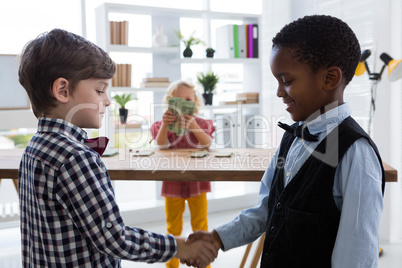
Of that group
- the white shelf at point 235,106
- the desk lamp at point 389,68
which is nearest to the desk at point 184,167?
the desk lamp at point 389,68

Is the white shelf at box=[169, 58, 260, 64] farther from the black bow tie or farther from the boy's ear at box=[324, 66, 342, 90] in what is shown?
the boy's ear at box=[324, 66, 342, 90]

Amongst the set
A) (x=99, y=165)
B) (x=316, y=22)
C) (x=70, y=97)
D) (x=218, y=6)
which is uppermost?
(x=218, y=6)

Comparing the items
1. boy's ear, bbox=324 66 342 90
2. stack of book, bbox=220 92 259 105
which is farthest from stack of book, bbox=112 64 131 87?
boy's ear, bbox=324 66 342 90

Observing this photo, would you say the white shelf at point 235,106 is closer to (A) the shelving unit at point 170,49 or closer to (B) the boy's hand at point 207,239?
(A) the shelving unit at point 170,49

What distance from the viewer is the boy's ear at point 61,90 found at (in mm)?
1068

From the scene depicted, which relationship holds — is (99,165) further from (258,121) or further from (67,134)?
(258,121)

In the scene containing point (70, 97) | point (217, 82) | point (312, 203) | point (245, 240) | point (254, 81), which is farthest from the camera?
point (254, 81)

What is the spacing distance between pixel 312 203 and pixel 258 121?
361cm

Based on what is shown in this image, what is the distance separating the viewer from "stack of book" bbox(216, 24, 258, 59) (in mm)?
4328

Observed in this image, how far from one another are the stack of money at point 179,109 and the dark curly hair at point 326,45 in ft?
5.31

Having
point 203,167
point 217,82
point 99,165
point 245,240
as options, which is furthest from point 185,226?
point 99,165

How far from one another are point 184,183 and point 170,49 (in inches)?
67.8

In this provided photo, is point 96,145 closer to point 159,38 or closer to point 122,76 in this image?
point 122,76

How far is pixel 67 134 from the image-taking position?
1.10m
